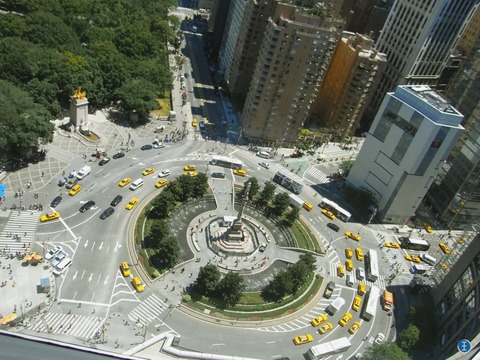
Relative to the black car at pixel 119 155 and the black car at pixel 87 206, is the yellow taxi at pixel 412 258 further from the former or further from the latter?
the black car at pixel 119 155

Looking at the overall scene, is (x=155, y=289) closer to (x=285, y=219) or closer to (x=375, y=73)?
(x=285, y=219)

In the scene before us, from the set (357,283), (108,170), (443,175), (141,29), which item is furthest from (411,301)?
(141,29)

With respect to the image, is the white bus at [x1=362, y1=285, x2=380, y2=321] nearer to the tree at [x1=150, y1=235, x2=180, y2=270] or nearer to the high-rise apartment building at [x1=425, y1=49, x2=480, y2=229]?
the tree at [x1=150, y1=235, x2=180, y2=270]

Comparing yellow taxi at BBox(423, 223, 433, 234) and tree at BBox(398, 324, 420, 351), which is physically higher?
tree at BBox(398, 324, 420, 351)

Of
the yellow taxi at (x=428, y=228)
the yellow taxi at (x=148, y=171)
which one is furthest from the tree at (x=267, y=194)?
the yellow taxi at (x=428, y=228)

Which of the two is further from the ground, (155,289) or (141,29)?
(141,29)

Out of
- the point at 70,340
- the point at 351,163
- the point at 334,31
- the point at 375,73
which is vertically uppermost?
the point at 334,31

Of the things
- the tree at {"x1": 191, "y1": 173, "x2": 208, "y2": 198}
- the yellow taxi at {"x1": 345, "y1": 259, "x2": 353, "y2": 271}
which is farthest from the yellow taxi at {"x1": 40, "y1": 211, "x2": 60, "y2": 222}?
the yellow taxi at {"x1": 345, "y1": 259, "x2": 353, "y2": 271}
